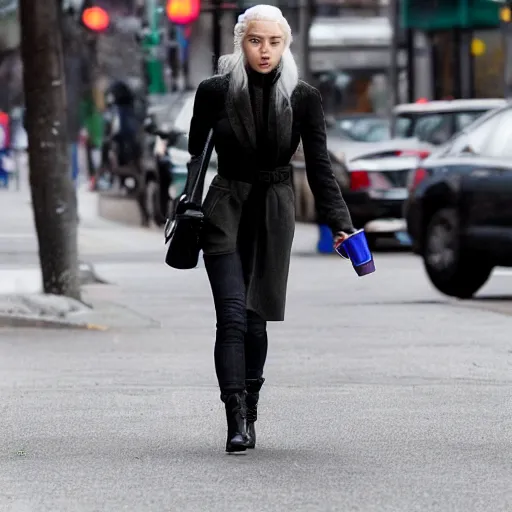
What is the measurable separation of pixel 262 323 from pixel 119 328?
5.66 m

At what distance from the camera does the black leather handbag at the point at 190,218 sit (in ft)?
25.4

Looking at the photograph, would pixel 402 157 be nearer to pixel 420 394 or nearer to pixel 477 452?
pixel 420 394

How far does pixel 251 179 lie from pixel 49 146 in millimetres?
6842

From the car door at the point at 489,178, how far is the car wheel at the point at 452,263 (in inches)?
11.3

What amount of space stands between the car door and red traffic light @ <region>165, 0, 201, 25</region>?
13318 millimetres

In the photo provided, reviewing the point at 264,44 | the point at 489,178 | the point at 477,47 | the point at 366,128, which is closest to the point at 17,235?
the point at 366,128

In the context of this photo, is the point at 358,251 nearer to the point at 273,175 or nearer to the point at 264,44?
the point at 273,175

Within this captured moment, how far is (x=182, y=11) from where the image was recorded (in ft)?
95.1

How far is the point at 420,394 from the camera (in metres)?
9.84

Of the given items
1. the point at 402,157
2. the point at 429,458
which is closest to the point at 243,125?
the point at 429,458

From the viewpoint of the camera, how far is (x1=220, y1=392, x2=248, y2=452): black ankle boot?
25.5ft

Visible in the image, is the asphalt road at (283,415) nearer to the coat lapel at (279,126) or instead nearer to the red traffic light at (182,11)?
the coat lapel at (279,126)

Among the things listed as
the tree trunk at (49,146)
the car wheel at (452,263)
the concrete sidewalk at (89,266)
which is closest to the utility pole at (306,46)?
the concrete sidewalk at (89,266)

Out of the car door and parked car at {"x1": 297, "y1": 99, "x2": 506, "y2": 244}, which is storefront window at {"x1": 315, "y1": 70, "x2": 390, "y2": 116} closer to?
parked car at {"x1": 297, "y1": 99, "x2": 506, "y2": 244}
